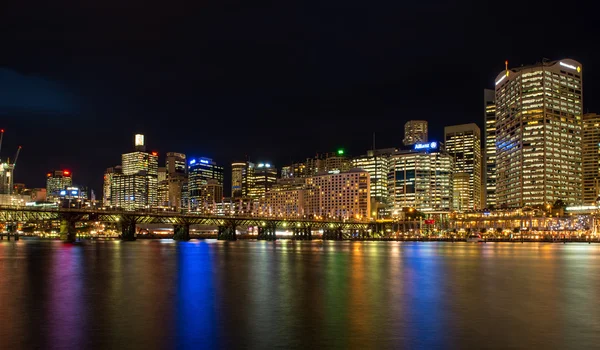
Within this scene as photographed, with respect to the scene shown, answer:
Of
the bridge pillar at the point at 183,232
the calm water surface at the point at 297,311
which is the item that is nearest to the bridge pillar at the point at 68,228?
the bridge pillar at the point at 183,232

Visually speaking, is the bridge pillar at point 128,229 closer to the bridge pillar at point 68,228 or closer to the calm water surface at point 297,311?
the bridge pillar at point 68,228

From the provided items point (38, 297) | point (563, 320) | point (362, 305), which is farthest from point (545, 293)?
point (38, 297)

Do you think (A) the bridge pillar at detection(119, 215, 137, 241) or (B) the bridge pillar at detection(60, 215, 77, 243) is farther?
(A) the bridge pillar at detection(119, 215, 137, 241)

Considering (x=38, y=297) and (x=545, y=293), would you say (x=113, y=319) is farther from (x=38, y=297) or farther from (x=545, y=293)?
(x=545, y=293)

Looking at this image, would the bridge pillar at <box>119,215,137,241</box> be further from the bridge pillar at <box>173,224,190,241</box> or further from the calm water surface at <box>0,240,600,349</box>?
the calm water surface at <box>0,240,600,349</box>

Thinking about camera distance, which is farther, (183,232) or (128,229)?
(183,232)

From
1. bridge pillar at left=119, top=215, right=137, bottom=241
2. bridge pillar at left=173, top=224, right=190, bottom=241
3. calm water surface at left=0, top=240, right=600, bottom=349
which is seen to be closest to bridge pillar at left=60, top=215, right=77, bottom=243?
bridge pillar at left=119, top=215, right=137, bottom=241

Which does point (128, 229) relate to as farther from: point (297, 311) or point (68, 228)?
point (297, 311)

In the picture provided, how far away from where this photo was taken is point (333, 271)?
50.5 m

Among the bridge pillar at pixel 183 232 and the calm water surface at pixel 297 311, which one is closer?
the calm water surface at pixel 297 311

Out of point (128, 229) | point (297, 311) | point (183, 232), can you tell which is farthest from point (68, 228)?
point (297, 311)

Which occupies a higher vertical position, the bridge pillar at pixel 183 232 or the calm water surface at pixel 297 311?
the calm water surface at pixel 297 311

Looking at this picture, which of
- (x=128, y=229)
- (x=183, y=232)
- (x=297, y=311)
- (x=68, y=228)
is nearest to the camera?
(x=297, y=311)

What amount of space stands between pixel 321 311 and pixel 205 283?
15.2 m
